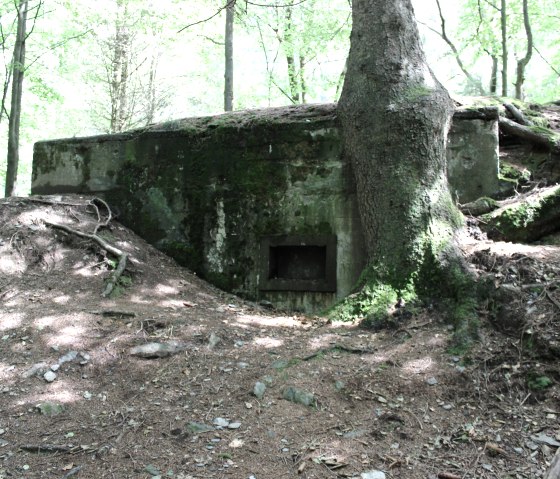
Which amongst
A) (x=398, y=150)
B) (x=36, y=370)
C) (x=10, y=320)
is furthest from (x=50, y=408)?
(x=398, y=150)

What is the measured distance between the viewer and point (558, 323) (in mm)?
3668

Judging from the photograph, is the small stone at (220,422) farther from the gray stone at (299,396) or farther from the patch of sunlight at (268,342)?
the patch of sunlight at (268,342)

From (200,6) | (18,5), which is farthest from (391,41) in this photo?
(200,6)

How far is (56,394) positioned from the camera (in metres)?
3.55

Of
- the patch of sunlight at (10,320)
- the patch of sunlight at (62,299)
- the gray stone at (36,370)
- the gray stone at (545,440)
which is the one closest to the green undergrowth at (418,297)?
the gray stone at (545,440)

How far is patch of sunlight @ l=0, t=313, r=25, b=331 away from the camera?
14.6 feet

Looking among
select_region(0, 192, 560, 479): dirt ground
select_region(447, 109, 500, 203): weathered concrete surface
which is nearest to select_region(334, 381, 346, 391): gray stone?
select_region(0, 192, 560, 479): dirt ground

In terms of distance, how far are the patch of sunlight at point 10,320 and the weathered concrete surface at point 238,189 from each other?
2.53m

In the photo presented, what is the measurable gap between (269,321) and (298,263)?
148cm

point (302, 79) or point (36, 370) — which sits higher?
point (302, 79)

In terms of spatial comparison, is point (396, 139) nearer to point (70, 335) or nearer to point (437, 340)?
point (437, 340)

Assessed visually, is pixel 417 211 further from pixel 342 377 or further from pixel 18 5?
pixel 18 5

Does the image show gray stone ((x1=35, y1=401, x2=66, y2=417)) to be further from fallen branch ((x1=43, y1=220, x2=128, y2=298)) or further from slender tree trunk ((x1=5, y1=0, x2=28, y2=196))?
slender tree trunk ((x1=5, y1=0, x2=28, y2=196))

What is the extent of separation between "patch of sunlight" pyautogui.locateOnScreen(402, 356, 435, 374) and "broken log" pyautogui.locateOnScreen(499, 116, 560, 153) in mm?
3907
